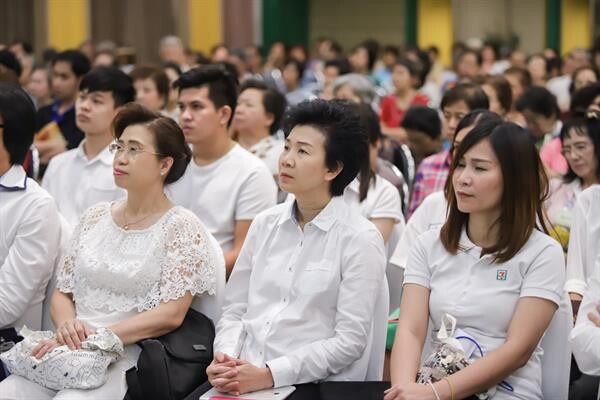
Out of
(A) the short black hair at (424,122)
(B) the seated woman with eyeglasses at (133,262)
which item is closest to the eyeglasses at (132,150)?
(B) the seated woman with eyeglasses at (133,262)

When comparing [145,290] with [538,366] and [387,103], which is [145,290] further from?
[387,103]

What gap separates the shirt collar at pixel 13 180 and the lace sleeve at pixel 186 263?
0.67m

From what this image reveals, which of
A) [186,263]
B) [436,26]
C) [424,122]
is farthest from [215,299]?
[436,26]

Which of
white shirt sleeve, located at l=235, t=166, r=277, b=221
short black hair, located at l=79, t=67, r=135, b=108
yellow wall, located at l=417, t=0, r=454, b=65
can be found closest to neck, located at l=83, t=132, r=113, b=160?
short black hair, located at l=79, t=67, r=135, b=108

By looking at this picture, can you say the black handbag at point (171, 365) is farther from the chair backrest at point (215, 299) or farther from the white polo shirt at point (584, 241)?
the white polo shirt at point (584, 241)

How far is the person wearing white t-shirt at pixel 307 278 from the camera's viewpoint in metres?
3.28

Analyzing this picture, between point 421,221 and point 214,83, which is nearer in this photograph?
point 421,221

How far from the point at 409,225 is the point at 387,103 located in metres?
4.91

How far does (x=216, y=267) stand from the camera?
3682 mm

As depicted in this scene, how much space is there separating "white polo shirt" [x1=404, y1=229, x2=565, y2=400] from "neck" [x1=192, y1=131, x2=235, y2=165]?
5.72ft

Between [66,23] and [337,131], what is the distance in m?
13.3

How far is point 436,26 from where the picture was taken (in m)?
18.8

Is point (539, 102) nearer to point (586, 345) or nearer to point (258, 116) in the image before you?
point (258, 116)

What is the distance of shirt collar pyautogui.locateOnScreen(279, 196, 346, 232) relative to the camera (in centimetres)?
342
